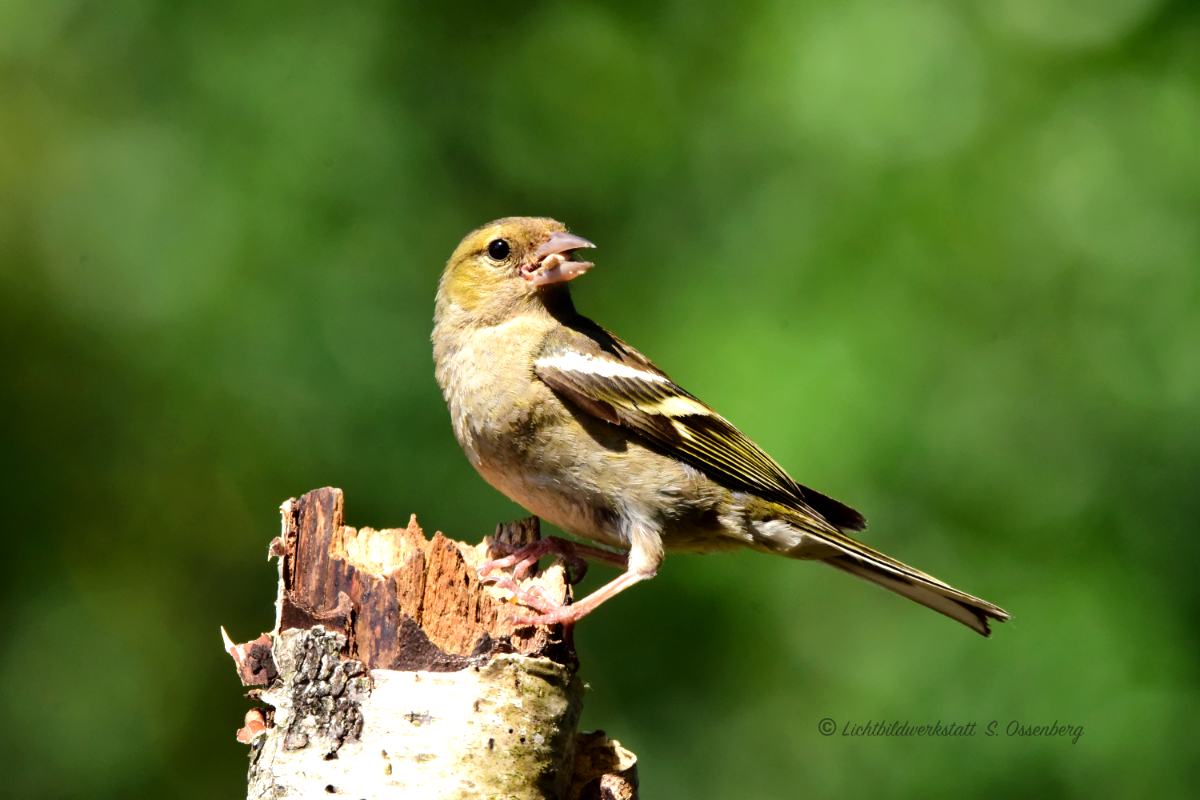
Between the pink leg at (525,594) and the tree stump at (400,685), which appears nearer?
the tree stump at (400,685)

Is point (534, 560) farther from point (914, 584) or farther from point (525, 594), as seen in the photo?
point (914, 584)

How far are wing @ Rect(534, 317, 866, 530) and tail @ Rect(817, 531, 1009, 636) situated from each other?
16cm

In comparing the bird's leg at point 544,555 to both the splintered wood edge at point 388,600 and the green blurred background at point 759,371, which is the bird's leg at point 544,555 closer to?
the splintered wood edge at point 388,600

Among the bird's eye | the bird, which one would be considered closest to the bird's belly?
the bird

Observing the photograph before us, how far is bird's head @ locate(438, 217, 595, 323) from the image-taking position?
15.8 ft

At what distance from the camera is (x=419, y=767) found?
111 inches

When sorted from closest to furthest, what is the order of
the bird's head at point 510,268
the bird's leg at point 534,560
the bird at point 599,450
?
the bird's leg at point 534,560 → the bird at point 599,450 → the bird's head at point 510,268

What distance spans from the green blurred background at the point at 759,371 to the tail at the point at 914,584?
54.6 inches

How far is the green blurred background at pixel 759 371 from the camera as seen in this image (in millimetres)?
6070

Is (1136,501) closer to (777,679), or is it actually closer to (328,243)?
(777,679)

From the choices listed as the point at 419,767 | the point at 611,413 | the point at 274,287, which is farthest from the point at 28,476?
the point at 419,767

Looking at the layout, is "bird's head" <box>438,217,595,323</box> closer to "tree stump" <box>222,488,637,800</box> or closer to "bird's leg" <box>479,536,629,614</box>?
"bird's leg" <box>479,536,629,614</box>

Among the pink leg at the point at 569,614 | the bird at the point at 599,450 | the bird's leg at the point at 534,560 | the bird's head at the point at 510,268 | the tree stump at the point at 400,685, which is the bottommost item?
the tree stump at the point at 400,685

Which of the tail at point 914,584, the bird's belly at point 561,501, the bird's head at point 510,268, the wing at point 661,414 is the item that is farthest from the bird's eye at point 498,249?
the tail at point 914,584
